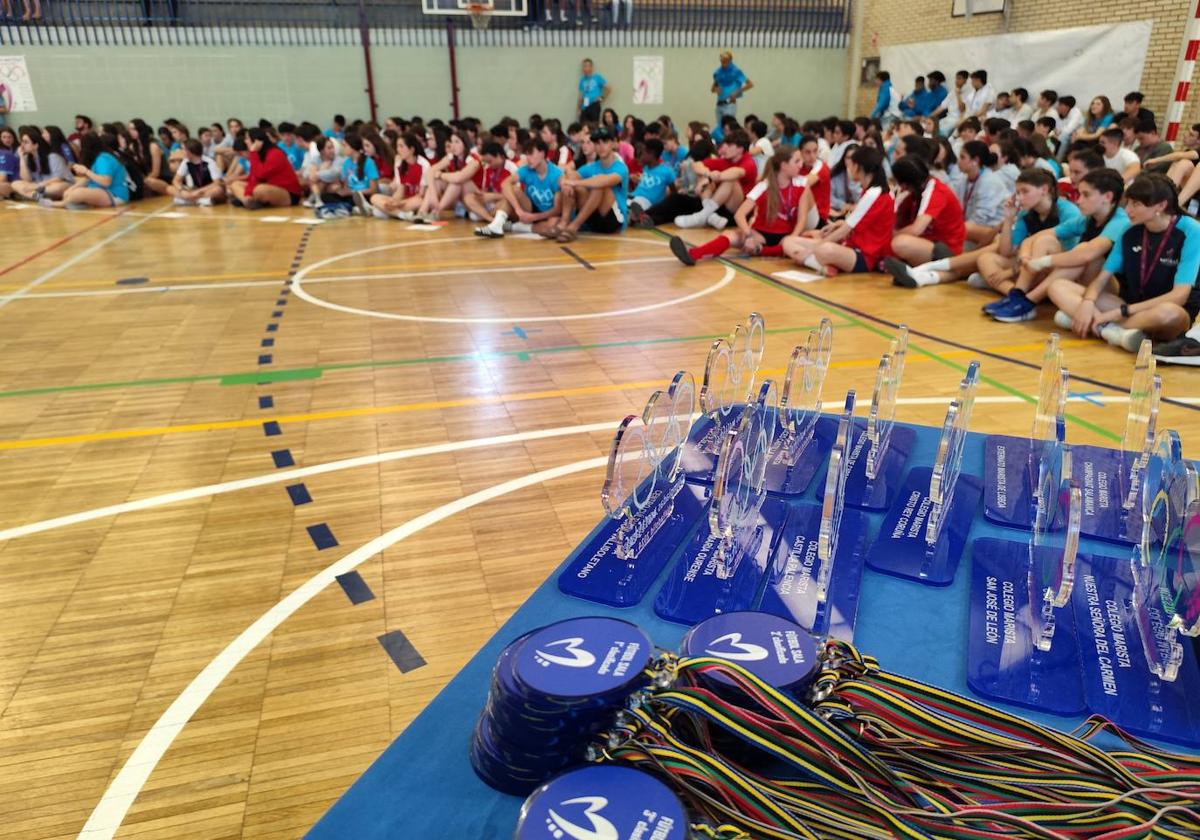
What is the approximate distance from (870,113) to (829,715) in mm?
17344

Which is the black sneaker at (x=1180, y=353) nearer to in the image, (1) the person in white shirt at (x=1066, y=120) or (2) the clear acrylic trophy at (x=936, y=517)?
(2) the clear acrylic trophy at (x=936, y=517)

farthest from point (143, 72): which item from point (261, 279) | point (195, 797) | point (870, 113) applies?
point (195, 797)

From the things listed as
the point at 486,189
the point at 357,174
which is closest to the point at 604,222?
the point at 486,189

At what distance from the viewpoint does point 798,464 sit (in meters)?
2.38

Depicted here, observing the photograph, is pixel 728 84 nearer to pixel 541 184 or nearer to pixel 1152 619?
pixel 541 184

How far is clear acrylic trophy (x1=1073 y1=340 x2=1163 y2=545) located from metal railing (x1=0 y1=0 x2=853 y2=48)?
15726mm

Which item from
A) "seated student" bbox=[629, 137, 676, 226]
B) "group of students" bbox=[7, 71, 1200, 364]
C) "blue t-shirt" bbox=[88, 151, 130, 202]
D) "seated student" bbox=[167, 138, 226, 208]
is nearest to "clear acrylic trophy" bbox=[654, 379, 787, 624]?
"group of students" bbox=[7, 71, 1200, 364]

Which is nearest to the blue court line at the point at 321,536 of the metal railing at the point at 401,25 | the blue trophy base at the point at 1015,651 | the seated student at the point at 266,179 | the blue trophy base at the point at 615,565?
the blue trophy base at the point at 615,565

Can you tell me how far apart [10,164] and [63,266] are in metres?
6.80

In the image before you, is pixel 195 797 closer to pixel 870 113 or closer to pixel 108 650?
pixel 108 650

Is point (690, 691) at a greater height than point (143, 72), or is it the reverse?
point (143, 72)

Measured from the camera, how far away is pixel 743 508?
196cm

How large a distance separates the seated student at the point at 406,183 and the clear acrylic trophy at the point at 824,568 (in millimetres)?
9623

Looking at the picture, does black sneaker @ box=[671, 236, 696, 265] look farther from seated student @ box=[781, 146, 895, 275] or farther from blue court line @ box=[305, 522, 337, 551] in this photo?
blue court line @ box=[305, 522, 337, 551]
